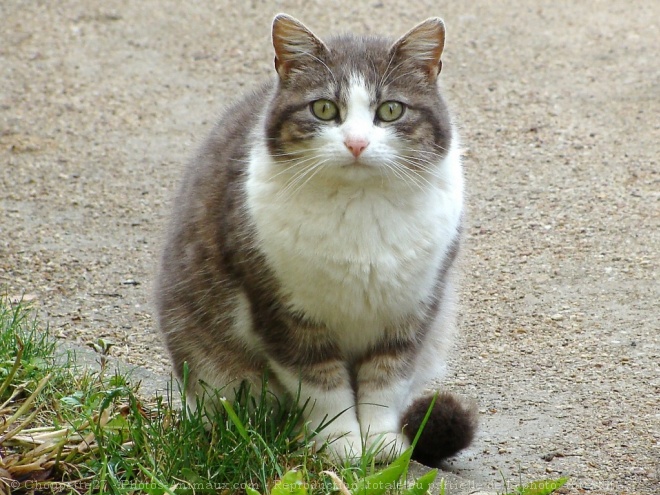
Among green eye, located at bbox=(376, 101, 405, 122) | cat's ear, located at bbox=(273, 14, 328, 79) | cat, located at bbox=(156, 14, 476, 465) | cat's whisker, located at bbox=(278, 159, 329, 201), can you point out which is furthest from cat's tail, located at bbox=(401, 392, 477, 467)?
cat's ear, located at bbox=(273, 14, 328, 79)

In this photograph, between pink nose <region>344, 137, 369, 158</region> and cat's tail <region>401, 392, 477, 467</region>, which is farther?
cat's tail <region>401, 392, 477, 467</region>

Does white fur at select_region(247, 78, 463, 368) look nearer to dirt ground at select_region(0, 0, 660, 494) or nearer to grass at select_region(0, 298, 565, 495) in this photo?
grass at select_region(0, 298, 565, 495)

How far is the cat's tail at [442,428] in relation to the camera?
2893 millimetres

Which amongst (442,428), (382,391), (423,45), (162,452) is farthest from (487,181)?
(162,452)

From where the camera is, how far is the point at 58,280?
14.3ft

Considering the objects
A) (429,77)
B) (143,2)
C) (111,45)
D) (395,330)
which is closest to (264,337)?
(395,330)

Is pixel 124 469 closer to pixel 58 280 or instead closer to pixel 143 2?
pixel 58 280

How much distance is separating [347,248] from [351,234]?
0.15 feet

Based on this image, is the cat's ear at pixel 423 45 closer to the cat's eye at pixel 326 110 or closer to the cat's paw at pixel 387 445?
the cat's eye at pixel 326 110

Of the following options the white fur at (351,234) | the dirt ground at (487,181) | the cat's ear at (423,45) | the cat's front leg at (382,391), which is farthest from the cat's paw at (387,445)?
the cat's ear at (423,45)

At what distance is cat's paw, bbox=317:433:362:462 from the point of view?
9.45 feet

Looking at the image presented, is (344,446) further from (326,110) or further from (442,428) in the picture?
(326,110)

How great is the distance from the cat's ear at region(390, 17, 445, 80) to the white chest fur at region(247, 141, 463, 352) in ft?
1.32

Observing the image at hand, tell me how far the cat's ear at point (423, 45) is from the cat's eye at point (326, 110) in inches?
10.5
